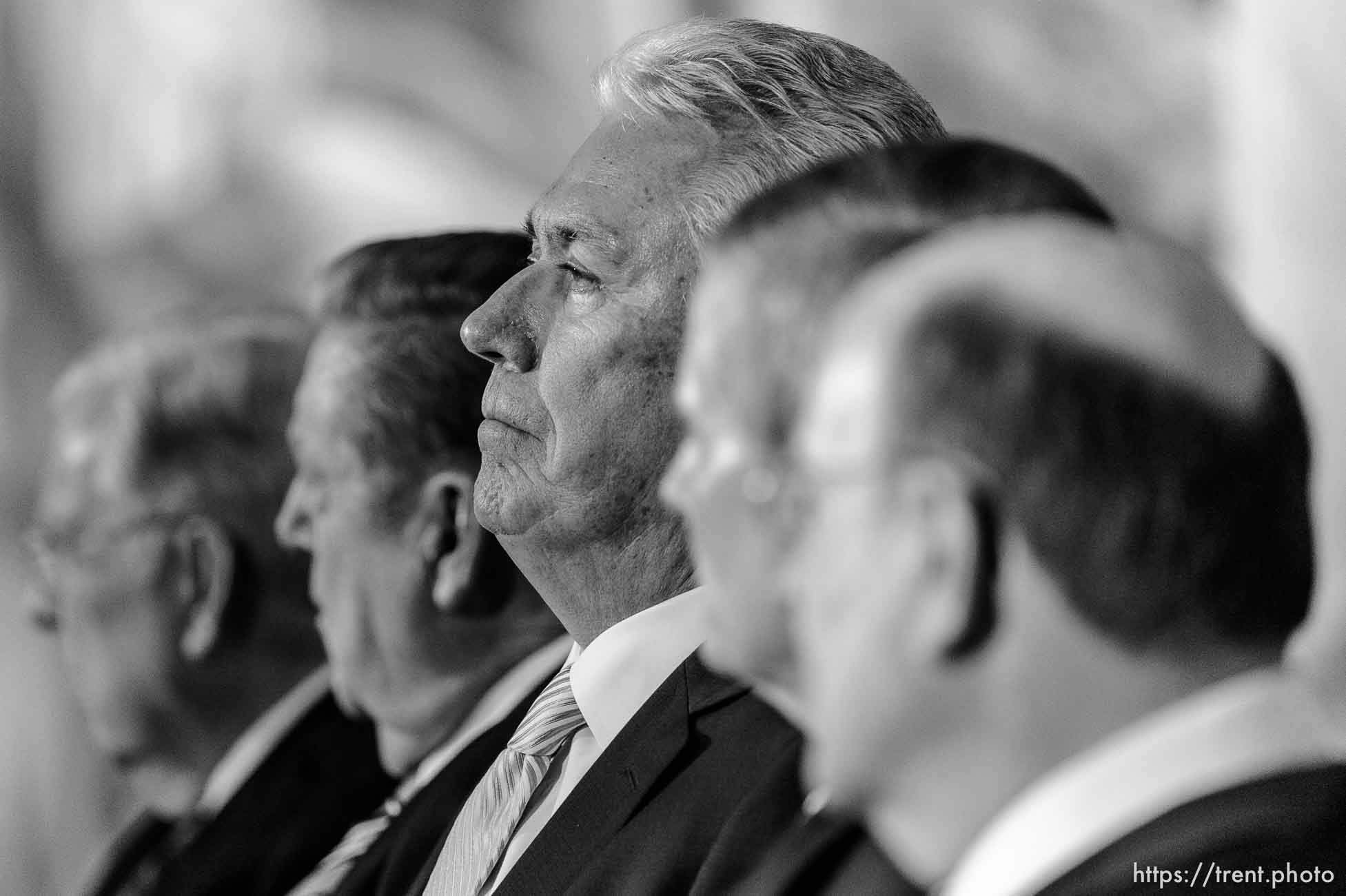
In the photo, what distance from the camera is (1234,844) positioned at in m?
1.03

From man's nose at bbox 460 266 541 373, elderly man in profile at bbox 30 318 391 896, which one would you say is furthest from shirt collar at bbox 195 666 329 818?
man's nose at bbox 460 266 541 373

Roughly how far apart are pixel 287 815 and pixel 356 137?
294 cm

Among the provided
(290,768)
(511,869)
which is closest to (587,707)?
(511,869)

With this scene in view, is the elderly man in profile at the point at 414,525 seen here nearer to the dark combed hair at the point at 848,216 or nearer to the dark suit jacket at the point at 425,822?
the dark suit jacket at the point at 425,822

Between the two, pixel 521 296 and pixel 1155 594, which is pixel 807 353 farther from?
pixel 521 296

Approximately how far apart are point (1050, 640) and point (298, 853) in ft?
7.52

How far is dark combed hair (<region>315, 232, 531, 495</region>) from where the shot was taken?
2.81m

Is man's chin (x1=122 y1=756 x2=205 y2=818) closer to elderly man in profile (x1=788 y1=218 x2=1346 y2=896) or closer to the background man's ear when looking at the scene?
the background man's ear

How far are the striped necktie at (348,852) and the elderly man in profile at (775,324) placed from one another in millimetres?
1766

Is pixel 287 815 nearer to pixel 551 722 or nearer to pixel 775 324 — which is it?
pixel 551 722

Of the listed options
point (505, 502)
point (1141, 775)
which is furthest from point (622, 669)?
point (1141, 775)

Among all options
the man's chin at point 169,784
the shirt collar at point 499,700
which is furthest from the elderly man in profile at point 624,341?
the man's chin at point 169,784

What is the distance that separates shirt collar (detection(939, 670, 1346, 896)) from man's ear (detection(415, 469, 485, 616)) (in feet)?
5.93

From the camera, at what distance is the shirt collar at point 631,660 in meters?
2.08
